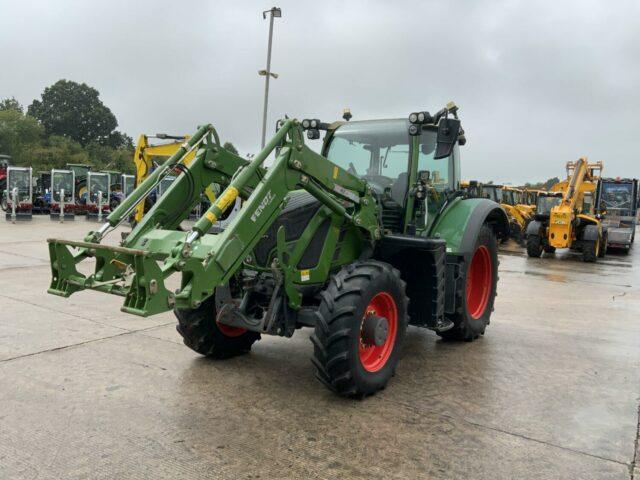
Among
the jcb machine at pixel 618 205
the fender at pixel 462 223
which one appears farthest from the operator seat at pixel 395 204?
the jcb machine at pixel 618 205

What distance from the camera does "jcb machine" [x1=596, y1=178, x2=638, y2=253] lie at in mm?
18375

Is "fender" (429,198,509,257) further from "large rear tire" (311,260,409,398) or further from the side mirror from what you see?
"large rear tire" (311,260,409,398)

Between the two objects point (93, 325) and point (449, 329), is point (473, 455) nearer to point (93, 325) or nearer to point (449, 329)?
point (449, 329)

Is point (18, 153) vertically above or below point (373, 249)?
above

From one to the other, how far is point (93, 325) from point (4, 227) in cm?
1434

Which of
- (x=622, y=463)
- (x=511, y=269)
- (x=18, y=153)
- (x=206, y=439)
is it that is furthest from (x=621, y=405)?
(x=18, y=153)

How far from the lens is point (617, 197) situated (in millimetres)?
18734

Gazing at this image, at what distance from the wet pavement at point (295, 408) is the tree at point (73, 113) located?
8063 centimetres

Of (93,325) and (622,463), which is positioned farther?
(93,325)

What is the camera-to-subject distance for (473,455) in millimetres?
3350

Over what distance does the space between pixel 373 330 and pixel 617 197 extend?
17711mm

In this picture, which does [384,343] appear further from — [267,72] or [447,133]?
[267,72]

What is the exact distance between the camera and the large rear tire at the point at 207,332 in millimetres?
4766

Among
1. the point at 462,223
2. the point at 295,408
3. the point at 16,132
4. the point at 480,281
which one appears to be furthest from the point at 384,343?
the point at 16,132
